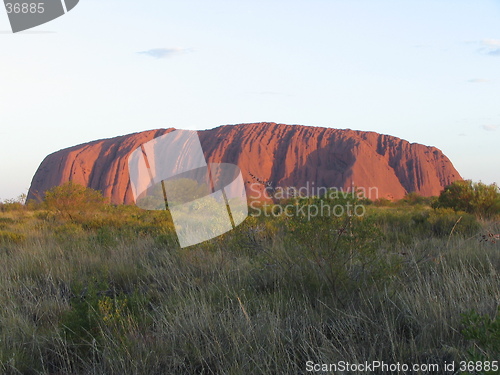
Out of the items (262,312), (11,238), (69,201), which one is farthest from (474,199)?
(69,201)

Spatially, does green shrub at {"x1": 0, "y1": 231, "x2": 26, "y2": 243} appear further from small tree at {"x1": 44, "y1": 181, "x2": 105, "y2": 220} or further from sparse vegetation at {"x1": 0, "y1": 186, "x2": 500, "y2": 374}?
small tree at {"x1": 44, "y1": 181, "x2": 105, "y2": 220}

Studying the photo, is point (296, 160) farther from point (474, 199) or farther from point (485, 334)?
point (485, 334)

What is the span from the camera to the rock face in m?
55.6

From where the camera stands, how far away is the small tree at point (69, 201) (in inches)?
538

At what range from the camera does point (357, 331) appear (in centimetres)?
289

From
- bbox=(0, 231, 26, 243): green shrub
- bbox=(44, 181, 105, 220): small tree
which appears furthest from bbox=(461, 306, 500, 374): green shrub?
bbox=(44, 181, 105, 220): small tree

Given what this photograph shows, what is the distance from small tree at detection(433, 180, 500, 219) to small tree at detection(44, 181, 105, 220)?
11.7 meters

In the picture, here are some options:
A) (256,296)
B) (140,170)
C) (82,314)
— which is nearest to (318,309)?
(256,296)

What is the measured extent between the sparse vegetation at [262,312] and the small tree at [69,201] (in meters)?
8.56

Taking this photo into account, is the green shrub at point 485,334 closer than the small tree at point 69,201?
Yes

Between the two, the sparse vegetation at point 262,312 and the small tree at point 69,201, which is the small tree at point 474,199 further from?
the small tree at point 69,201

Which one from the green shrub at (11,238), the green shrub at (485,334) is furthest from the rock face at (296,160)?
the green shrub at (485,334)

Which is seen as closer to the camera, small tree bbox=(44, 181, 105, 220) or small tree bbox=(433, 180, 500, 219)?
small tree bbox=(433, 180, 500, 219)

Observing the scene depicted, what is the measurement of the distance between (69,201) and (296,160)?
46322 millimetres
